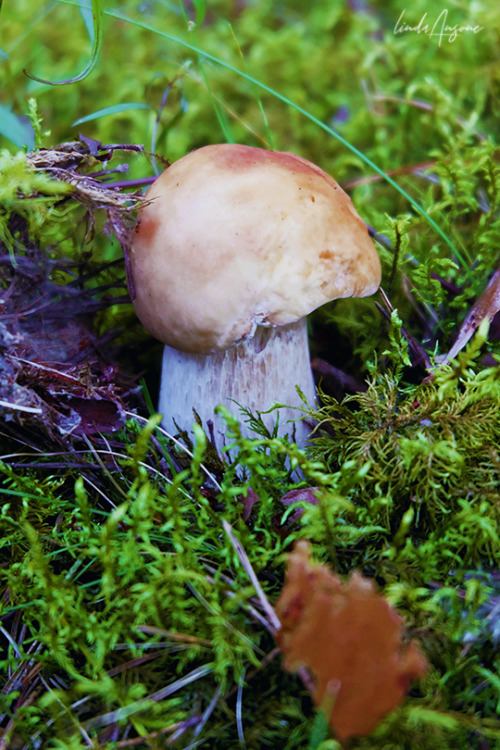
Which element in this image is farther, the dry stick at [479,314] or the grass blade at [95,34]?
the dry stick at [479,314]

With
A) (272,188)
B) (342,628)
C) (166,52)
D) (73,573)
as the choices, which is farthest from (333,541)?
(166,52)

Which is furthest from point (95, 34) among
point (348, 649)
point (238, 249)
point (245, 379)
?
point (348, 649)

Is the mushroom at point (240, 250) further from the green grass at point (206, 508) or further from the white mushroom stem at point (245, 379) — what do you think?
the green grass at point (206, 508)
